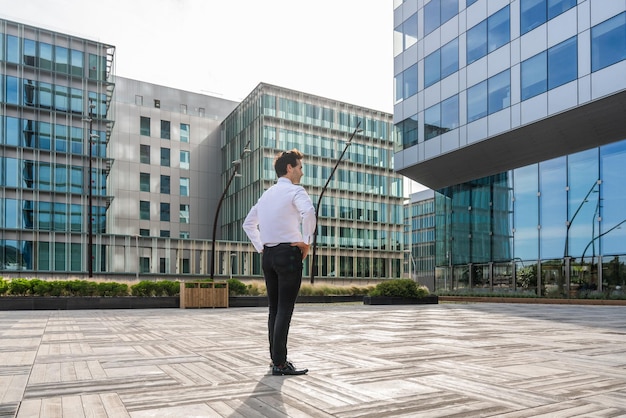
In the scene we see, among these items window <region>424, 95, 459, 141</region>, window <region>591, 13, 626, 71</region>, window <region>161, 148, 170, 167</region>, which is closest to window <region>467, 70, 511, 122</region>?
window <region>424, 95, 459, 141</region>

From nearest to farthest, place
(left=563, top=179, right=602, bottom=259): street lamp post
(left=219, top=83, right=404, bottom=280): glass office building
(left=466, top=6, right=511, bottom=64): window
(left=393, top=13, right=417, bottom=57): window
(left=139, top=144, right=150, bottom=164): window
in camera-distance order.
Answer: (left=563, top=179, right=602, bottom=259): street lamp post < (left=466, top=6, right=511, bottom=64): window < (left=393, top=13, right=417, bottom=57): window < (left=219, top=83, right=404, bottom=280): glass office building < (left=139, top=144, right=150, bottom=164): window

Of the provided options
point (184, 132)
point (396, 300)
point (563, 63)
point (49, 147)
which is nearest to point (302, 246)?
point (396, 300)

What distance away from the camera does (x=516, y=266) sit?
30.0 meters

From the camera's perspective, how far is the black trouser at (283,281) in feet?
15.8

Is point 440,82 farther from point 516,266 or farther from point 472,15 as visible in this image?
point 516,266

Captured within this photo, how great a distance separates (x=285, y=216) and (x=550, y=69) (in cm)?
2346

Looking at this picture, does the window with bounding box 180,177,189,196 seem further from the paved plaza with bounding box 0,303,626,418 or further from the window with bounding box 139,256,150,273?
the paved plaza with bounding box 0,303,626,418

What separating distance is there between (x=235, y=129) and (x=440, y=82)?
34.1 metres

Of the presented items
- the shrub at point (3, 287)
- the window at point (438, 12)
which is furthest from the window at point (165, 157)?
the shrub at point (3, 287)

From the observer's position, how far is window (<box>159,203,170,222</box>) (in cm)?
6078

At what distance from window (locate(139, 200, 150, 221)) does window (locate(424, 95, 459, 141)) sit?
122 ft

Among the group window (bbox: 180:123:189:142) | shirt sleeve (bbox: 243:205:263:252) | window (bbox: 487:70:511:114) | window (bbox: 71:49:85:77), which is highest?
window (bbox: 71:49:85:77)

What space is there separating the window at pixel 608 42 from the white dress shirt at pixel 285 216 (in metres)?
21.2

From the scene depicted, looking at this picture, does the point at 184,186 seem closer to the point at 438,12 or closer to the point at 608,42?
the point at 438,12
